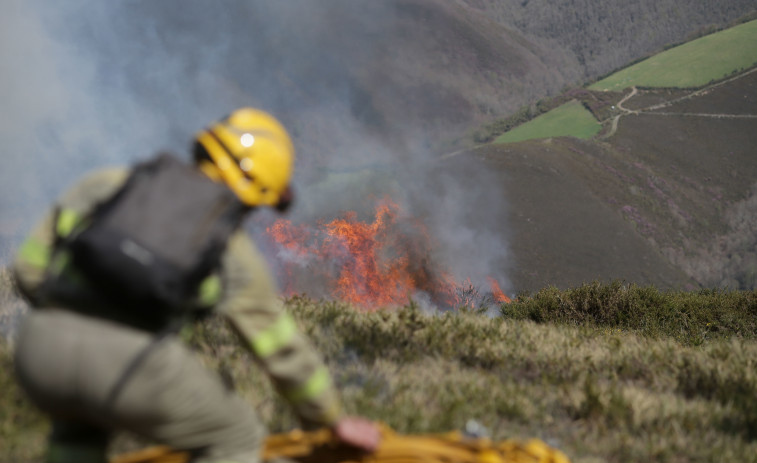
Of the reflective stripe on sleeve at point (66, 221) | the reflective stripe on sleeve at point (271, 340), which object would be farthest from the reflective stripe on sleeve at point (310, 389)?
the reflective stripe on sleeve at point (66, 221)

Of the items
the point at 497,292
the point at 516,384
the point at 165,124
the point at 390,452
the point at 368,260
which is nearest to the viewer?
the point at 390,452

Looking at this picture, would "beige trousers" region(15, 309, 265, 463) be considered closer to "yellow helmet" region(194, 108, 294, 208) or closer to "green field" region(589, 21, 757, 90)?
"yellow helmet" region(194, 108, 294, 208)

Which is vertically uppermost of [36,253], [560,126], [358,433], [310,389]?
[36,253]

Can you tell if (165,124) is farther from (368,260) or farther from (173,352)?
(173,352)

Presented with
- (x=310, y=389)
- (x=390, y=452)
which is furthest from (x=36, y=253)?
(x=390, y=452)

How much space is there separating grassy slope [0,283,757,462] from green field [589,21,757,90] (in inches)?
4022

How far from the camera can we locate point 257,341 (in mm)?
2422

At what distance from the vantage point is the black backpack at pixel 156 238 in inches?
80.2

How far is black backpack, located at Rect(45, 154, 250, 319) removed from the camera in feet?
6.68

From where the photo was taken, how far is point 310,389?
2.49 m

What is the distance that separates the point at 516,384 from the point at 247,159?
3053 mm

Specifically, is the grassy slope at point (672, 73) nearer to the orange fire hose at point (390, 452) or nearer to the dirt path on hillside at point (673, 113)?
the dirt path on hillside at point (673, 113)

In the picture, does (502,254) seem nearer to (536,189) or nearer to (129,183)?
(536,189)

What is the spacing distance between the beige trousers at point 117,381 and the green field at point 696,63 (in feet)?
348
